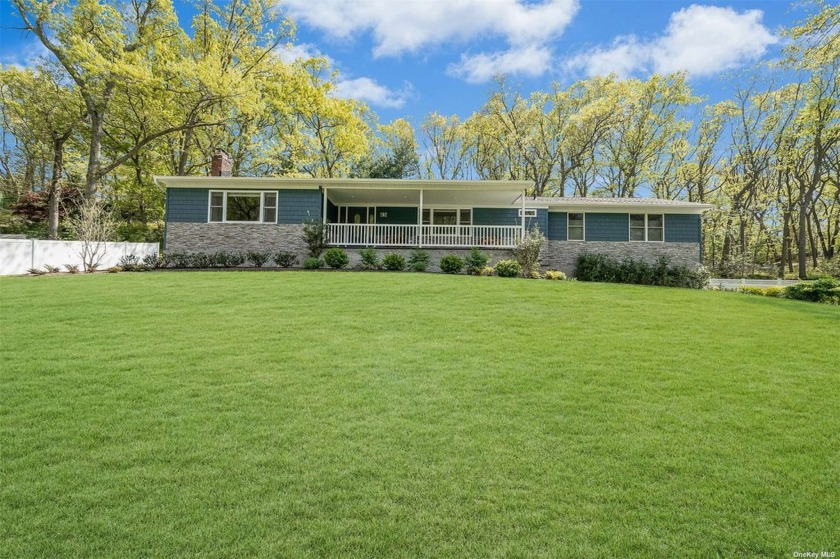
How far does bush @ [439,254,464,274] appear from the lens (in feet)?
53.3

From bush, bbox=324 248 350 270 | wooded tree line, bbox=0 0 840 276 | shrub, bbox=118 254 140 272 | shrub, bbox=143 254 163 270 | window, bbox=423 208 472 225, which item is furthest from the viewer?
wooded tree line, bbox=0 0 840 276

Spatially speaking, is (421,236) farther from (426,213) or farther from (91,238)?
(91,238)

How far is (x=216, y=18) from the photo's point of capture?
26.3 metres

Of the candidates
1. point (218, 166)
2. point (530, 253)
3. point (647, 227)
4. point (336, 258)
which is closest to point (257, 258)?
point (336, 258)

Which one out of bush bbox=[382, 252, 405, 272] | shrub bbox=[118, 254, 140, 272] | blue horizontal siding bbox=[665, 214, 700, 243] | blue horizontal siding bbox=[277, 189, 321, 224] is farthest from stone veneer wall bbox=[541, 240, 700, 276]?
shrub bbox=[118, 254, 140, 272]

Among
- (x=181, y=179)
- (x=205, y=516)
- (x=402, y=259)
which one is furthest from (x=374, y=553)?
(x=181, y=179)

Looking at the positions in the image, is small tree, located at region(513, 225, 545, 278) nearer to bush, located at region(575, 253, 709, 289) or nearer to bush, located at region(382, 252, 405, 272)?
bush, located at region(575, 253, 709, 289)

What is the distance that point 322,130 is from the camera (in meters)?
30.6

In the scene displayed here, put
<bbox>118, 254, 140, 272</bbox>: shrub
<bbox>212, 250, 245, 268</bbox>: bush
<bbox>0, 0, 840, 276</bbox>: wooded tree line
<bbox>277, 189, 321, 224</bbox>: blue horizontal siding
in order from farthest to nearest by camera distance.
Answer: <bbox>0, 0, 840, 276</bbox>: wooded tree line, <bbox>277, 189, 321, 224</bbox>: blue horizontal siding, <bbox>212, 250, 245, 268</bbox>: bush, <bbox>118, 254, 140, 272</bbox>: shrub

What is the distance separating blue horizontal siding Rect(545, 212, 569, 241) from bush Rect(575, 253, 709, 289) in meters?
1.67

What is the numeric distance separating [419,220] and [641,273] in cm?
930

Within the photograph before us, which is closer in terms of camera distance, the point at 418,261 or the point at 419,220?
the point at 418,261

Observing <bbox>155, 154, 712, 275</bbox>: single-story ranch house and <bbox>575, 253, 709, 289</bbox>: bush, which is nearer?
<bbox>575, 253, 709, 289</bbox>: bush

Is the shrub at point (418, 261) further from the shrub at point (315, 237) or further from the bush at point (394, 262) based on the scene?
the shrub at point (315, 237)
